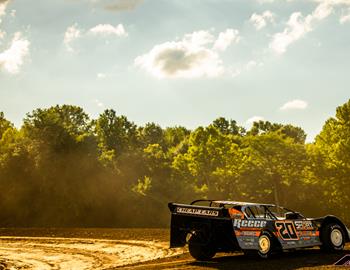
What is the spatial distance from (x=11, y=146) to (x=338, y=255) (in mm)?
49075

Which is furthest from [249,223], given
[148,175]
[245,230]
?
[148,175]

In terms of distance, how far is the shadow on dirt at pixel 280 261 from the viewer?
10.5 metres

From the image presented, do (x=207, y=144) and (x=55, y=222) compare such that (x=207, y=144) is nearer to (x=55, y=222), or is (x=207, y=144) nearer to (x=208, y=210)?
(x=55, y=222)

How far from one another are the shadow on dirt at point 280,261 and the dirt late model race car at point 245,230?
0.30 m

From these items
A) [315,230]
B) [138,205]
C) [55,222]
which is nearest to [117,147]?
[138,205]

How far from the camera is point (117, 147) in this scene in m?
69.4

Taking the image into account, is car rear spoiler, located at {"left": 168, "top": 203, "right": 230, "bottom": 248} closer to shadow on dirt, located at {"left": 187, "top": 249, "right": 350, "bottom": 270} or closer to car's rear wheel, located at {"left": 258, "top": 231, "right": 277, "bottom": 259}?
shadow on dirt, located at {"left": 187, "top": 249, "right": 350, "bottom": 270}

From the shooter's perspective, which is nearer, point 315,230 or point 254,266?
point 254,266

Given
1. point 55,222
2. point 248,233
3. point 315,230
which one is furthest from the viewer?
point 55,222

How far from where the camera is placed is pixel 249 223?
11.4 metres

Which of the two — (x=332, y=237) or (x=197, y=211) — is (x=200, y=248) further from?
(x=332, y=237)

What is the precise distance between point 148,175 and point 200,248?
4941 centimetres

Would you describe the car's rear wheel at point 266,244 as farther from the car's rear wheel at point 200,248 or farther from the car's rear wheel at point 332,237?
the car's rear wheel at point 332,237

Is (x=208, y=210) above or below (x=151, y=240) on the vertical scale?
above
